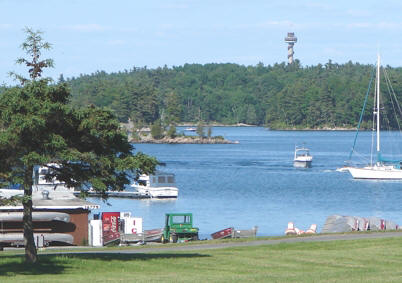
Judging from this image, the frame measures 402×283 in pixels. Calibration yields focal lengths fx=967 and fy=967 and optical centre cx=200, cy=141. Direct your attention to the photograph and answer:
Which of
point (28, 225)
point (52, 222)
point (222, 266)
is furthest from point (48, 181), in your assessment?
point (52, 222)

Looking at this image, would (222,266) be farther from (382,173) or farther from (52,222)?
(382,173)

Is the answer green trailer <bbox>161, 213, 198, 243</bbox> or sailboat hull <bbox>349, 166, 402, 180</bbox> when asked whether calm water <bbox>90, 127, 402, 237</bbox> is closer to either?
sailboat hull <bbox>349, 166, 402, 180</bbox>

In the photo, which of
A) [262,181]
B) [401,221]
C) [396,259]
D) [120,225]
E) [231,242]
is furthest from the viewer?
[262,181]

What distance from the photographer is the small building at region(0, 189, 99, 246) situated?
150ft

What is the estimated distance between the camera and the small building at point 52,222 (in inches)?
1795

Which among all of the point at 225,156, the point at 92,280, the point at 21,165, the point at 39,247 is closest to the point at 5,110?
the point at 21,165

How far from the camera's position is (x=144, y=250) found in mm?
37062

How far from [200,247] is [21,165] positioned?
1119 cm

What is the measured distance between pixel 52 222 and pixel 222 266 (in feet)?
60.6

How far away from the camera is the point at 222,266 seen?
29984 mm

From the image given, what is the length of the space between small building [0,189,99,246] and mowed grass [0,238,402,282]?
12.8m

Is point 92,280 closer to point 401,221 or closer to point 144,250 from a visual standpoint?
point 144,250

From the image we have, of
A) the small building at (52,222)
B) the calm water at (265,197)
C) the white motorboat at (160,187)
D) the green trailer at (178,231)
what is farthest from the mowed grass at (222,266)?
the white motorboat at (160,187)

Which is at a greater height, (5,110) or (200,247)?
(5,110)
